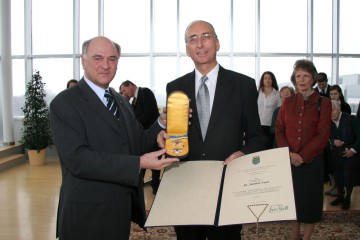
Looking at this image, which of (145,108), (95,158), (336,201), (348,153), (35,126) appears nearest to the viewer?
(95,158)

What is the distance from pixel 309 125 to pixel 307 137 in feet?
0.32

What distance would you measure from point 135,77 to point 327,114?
661cm

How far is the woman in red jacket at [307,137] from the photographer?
8.78ft

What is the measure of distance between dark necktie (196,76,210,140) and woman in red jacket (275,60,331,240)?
3.90ft

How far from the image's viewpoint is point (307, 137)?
270 cm

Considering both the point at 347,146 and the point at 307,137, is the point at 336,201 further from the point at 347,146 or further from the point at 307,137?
the point at 307,137

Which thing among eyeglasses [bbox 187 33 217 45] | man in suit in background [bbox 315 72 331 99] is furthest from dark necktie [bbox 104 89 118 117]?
man in suit in background [bbox 315 72 331 99]

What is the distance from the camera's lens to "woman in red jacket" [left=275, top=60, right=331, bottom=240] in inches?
105

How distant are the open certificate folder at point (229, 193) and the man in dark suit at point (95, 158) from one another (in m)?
0.14

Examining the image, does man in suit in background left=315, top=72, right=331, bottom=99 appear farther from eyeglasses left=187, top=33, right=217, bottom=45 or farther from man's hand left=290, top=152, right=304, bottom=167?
eyeglasses left=187, top=33, right=217, bottom=45

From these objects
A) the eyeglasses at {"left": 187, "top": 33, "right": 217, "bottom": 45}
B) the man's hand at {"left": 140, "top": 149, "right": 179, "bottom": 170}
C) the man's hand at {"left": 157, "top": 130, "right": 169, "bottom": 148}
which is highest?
the eyeglasses at {"left": 187, "top": 33, "right": 217, "bottom": 45}

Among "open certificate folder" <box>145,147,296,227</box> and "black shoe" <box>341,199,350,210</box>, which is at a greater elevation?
"open certificate folder" <box>145,147,296,227</box>

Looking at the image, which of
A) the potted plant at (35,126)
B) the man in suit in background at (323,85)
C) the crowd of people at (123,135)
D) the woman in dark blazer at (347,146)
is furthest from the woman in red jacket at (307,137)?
the potted plant at (35,126)

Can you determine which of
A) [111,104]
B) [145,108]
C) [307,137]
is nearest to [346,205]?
[307,137]
